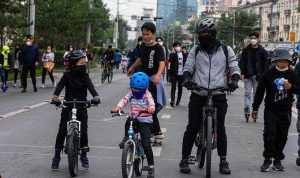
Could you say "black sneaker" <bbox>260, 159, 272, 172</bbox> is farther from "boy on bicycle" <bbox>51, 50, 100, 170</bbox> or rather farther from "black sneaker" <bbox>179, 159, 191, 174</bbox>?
"boy on bicycle" <bbox>51, 50, 100, 170</bbox>

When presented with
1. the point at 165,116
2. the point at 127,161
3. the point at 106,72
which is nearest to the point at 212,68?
the point at 127,161

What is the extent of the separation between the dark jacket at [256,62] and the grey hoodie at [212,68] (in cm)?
629

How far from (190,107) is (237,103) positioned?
12.5 m

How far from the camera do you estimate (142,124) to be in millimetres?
7551

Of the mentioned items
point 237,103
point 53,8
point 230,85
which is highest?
point 53,8

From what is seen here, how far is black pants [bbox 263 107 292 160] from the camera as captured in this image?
8461 mm

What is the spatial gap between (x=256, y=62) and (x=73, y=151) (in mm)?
7387

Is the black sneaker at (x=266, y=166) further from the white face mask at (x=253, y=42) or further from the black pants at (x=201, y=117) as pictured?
the white face mask at (x=253, y=42)

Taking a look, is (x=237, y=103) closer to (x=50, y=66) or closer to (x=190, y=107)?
(x=50, y=66)

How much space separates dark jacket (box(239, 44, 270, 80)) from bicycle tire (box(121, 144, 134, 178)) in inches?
290

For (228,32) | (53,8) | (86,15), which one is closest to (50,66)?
(53,8)

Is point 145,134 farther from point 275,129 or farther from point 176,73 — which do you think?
point 176,73

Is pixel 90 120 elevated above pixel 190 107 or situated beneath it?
situated beneath

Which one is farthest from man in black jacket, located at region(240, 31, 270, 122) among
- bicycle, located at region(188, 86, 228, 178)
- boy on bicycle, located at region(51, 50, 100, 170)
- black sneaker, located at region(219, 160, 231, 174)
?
boy on bicycle, located at region(51, 50, 100, 170)
